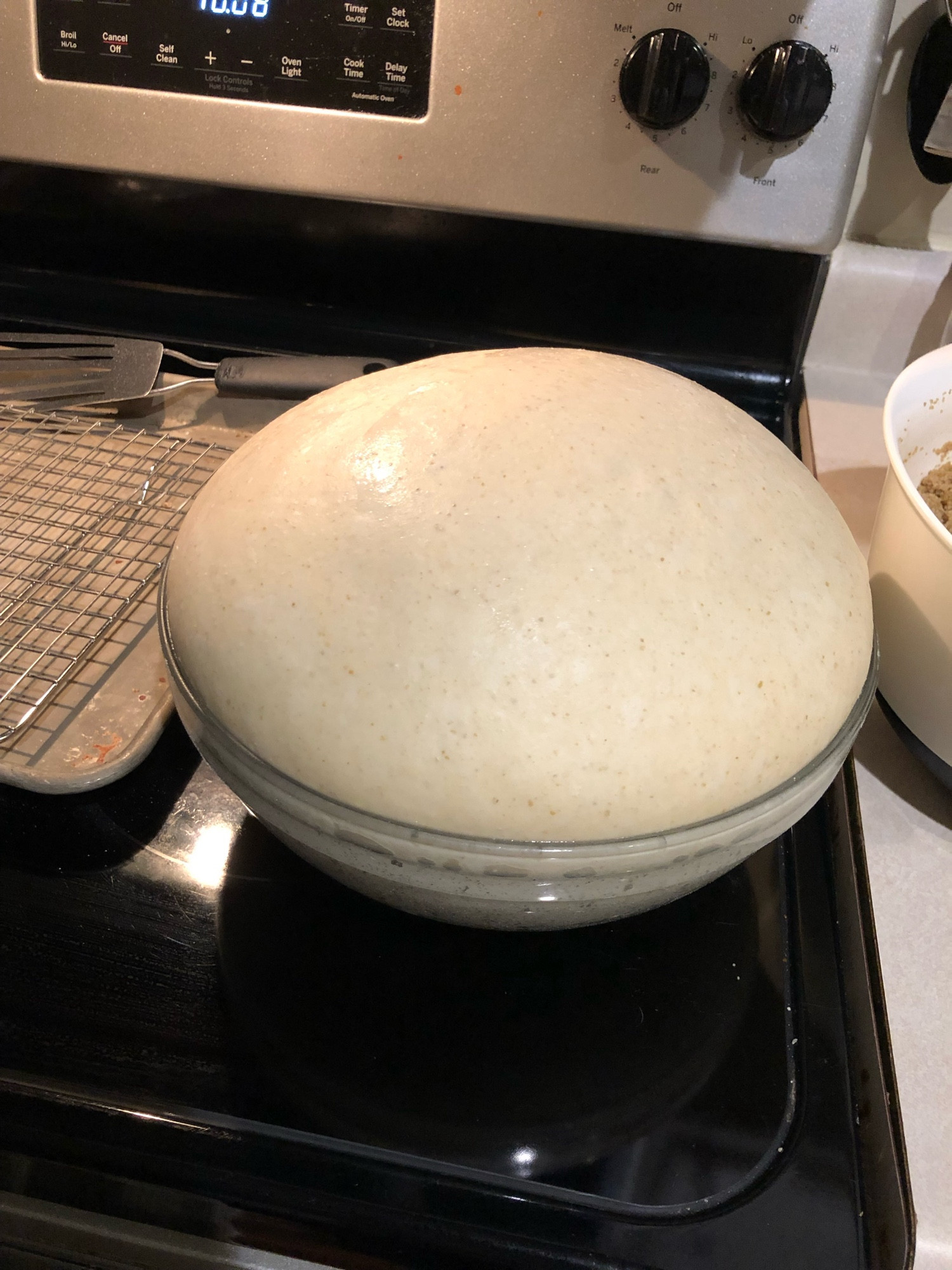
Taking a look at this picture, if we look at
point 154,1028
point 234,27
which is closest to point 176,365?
point 234,27

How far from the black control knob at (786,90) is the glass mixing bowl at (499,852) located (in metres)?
0.42

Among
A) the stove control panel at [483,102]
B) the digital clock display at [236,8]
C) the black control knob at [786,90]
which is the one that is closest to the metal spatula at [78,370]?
the stove control panel at [483,102]

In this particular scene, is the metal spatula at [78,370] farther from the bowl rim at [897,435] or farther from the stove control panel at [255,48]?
the bowl rim at [897,435]

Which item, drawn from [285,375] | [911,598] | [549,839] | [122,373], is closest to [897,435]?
[911,598]

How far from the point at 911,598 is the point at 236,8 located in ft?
1.95

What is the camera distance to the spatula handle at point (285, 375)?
70 centimetres

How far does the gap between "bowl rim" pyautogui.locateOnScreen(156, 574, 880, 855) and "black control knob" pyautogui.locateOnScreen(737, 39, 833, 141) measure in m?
0.40

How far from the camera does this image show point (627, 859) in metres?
0.30

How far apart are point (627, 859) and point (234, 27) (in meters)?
0.63

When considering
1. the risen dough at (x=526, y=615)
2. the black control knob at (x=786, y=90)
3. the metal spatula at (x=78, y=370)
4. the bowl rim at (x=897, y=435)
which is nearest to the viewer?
the risen dough at (x=526, y=615)

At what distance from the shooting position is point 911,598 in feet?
1.43

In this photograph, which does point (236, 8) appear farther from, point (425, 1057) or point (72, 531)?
point (425, 1057)

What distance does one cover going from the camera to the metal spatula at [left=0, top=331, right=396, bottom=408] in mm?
691

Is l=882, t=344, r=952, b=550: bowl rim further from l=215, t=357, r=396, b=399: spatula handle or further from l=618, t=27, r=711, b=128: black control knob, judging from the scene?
l=215, t=357, r=396, b=399: spatula handle
